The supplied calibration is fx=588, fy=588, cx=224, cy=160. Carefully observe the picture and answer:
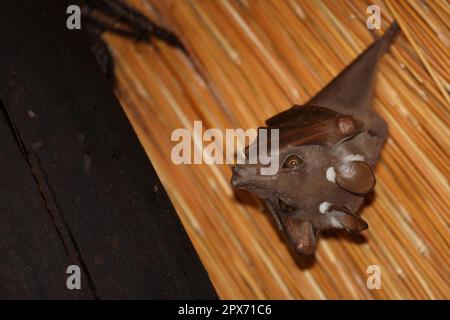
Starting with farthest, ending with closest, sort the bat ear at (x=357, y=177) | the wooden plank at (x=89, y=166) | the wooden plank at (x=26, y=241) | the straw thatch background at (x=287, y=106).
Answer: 1. the straw thatch background at (x=287, y=106)
2. the bat ear at (x=357, y=177)
3. the wooden plank at (x=89, y=166)
4. the wooden plank at (x=26, y=241)

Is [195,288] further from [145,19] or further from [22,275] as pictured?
[145,19]

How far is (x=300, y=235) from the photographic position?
175 cm

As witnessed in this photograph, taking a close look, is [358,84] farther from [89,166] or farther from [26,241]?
[26,241]

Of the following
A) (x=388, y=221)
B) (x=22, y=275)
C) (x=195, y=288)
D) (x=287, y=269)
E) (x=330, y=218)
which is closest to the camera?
(x=22, y=275)

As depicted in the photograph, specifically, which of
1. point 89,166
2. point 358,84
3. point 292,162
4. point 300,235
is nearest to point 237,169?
point 292,162

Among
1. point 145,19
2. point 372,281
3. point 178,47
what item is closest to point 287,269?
point 372,281

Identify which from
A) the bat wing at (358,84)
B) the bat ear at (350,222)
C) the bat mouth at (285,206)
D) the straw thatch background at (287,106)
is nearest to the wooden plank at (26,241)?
the bat mouth at (285,206)

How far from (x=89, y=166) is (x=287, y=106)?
1.02 m

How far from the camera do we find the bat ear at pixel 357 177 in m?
1.66

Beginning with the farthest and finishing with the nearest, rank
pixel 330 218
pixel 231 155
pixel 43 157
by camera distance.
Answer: pixel 231 155
pixel 330 218
pixel 43 157

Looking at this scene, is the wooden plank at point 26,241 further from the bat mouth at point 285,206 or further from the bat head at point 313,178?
the bat mouth at point 285,206

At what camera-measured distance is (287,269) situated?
2273mm

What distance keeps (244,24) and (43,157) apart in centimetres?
123

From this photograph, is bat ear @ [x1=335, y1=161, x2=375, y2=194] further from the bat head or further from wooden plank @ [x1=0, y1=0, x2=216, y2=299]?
wooden plank @ [x1=0, y1=0, x2=216, y2=299]
